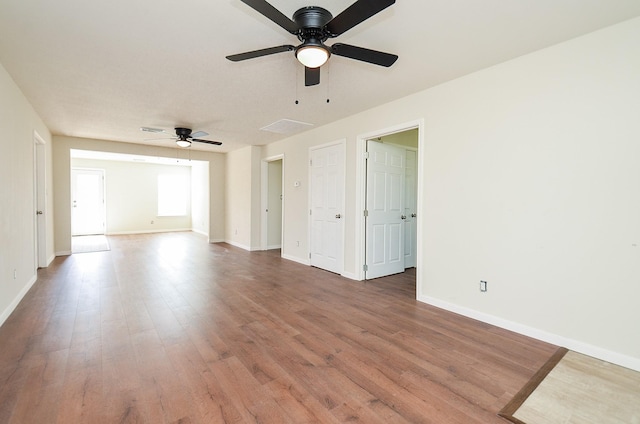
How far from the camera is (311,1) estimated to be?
6.40 feet

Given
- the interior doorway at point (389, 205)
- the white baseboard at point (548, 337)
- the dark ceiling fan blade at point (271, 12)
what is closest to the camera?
the dark ceiling fan blade at point (271, 12)

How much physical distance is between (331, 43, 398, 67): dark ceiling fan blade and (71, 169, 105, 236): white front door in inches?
400

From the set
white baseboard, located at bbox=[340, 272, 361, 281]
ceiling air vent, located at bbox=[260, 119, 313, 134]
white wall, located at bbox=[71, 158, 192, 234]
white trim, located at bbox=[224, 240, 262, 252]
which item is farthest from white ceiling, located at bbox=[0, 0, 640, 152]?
white wall, located at bbox=[71, 158, 192, 234]

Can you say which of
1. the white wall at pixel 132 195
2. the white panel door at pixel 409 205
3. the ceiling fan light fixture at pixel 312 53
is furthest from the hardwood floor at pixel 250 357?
the white wall at pixel 132 195

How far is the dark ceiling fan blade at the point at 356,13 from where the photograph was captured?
1561 millimetres

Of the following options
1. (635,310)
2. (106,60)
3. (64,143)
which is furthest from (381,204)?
(64,143)

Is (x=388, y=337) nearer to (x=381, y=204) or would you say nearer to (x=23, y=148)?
(x=381, y=204)

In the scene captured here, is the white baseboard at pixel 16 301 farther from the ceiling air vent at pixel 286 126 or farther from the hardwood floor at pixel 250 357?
the ceiling air vent at pixel 286 126

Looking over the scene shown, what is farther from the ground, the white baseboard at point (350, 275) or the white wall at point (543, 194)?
the white wall at point (543, 194)

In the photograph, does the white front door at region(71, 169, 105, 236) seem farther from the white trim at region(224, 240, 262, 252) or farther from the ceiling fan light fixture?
the ceiling fan light fixture

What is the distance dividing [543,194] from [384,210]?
222 cm

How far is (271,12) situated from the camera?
1647 millimetres

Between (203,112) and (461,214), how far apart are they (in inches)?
150

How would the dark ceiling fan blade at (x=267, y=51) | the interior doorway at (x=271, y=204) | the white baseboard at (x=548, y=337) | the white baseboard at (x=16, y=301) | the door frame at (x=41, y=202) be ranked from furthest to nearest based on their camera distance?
1. the interior doorway at (x=271, y=204)
2. the door frame at (x=41, y=202)
3. the white baseboard at (x=16, y=301)
4. the white baseboard at (x=548, y=337)
5. the dark ceiling fan blade at (x=267, y=51)
